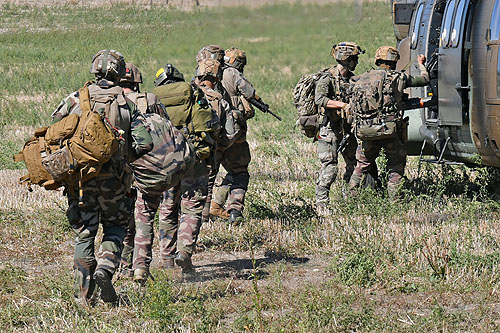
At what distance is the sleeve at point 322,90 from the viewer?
8.73 metres

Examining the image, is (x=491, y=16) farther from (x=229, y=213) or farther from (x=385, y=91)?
(x=229, y=213)

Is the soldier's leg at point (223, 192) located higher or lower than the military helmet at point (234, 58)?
lower

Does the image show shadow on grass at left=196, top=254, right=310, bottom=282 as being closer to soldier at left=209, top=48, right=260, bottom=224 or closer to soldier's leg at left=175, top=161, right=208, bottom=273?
soldier's leg at left=175, top=161, right=208, bottom=273

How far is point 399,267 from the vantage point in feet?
21.2

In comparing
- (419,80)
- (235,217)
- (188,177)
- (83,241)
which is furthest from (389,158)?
(83,241)

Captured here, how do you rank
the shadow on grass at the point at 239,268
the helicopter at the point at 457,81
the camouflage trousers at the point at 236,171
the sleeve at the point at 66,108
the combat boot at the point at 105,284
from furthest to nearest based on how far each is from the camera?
1. the camouflage trousers at the point at 236,171
2. the helicopter at the point at 457,81
3. the shadow on grass at the point at 239,268
4. the sleeve at the point at 66,108
5. the combat boot at the point at 105,284

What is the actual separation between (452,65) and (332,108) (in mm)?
1337

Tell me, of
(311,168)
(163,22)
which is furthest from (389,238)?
(163,22)

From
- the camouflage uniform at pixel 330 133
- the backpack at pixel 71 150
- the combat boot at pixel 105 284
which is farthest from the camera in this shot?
the camouflage uniform at pixel 330 133

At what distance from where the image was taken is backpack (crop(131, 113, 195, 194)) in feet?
19.7

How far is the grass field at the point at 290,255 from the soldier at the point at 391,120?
12.0 inches

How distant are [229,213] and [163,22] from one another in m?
6.50

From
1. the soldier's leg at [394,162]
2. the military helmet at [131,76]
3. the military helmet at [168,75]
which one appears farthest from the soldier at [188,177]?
the soldier's leg at [394,162]

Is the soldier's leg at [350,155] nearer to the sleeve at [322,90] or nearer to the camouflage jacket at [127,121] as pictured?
the sleeve at [322,90]
